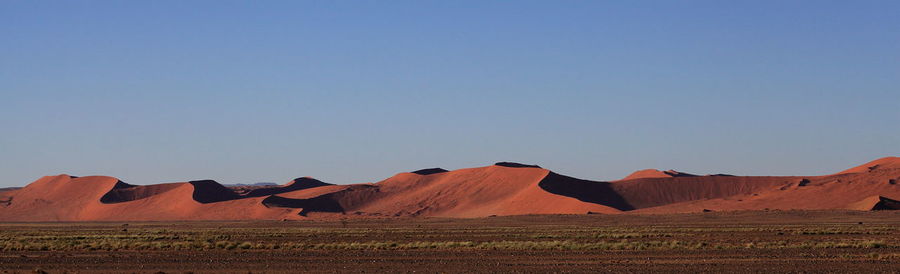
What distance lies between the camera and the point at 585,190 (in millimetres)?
93938

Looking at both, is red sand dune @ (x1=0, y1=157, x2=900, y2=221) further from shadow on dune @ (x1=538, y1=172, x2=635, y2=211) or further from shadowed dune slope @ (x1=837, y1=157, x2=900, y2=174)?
shadowed dune slope @ (x1=837, y1=157, x2=900, y2=174)

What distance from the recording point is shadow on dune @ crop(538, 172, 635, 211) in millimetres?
89875

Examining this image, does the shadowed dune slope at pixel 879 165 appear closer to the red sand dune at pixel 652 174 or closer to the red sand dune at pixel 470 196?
the red sand dune at pixel 470 196

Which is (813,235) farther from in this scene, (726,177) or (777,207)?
(726,177)

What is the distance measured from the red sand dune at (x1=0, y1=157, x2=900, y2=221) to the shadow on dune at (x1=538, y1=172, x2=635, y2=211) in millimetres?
90

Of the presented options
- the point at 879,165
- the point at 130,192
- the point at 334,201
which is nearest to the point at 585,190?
the point at 334,201

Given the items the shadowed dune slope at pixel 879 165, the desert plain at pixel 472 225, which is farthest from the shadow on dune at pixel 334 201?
the shadowed dune slope at pixel 879 165

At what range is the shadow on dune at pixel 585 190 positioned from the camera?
89875mm

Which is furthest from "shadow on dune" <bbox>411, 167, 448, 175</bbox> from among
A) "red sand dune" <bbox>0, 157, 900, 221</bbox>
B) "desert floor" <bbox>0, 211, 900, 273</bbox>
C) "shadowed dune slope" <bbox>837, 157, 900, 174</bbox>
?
"desert floor" <bbox>0, 211, 900, 273</bbox>

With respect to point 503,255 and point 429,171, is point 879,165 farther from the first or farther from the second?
point 503,255

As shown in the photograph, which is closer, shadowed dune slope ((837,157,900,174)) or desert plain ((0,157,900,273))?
desert plain ((0,157,900,273))

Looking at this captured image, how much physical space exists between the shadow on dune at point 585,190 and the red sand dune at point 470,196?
0.09 meters

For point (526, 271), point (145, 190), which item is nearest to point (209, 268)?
point (526, 271)

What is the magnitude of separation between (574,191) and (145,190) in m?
47.4
